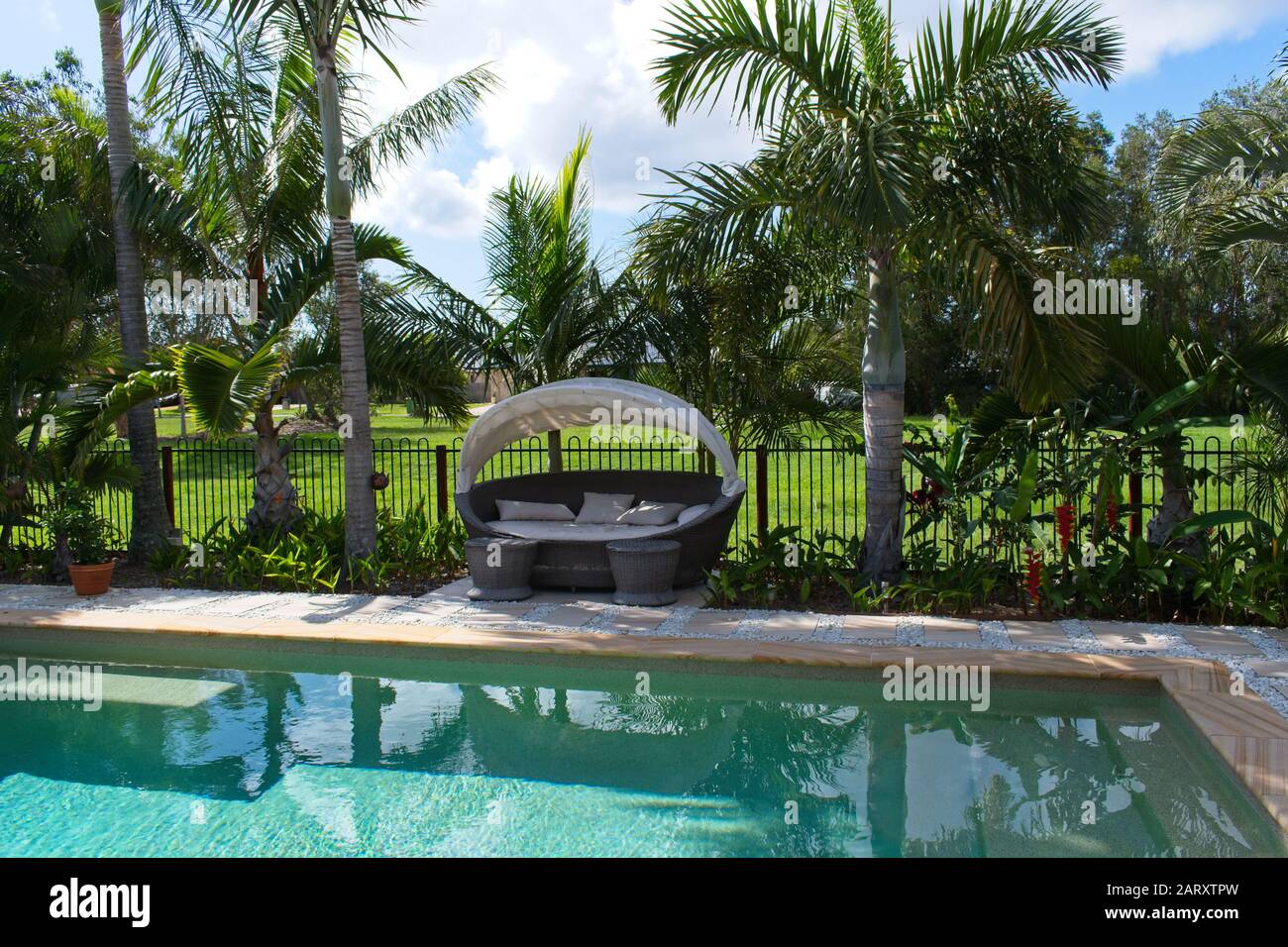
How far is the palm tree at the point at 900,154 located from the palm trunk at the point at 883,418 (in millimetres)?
16

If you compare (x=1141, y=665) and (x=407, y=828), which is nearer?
(x=407, y=828)

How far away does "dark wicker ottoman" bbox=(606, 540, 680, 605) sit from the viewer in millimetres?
8469

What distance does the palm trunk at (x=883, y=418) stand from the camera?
27.1ft

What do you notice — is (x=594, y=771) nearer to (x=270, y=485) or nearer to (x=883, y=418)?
(x=883, y=418)

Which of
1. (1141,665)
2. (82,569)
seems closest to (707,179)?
(1141,665)

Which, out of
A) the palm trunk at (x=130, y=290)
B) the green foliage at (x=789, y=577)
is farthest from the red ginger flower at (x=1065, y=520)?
the palm trunk at (x=130, y=290)

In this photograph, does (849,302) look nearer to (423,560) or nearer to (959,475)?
(959,475)

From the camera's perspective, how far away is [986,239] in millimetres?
7527

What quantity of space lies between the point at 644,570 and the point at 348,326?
354 centimetres

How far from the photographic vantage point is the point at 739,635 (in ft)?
24.9

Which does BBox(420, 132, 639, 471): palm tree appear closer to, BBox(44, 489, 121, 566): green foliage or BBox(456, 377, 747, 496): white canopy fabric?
BBox(456, 377, 747, 496): white canopy fabric

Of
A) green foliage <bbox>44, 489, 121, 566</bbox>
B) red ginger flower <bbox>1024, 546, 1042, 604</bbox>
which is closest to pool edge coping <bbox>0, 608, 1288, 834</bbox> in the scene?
green foliage <bbox>44, 489, 121, 566</bbox>

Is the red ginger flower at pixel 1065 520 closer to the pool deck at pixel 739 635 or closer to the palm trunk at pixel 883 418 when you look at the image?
the pool deck at pixel 739 635

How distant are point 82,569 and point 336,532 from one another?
229 centimetres
